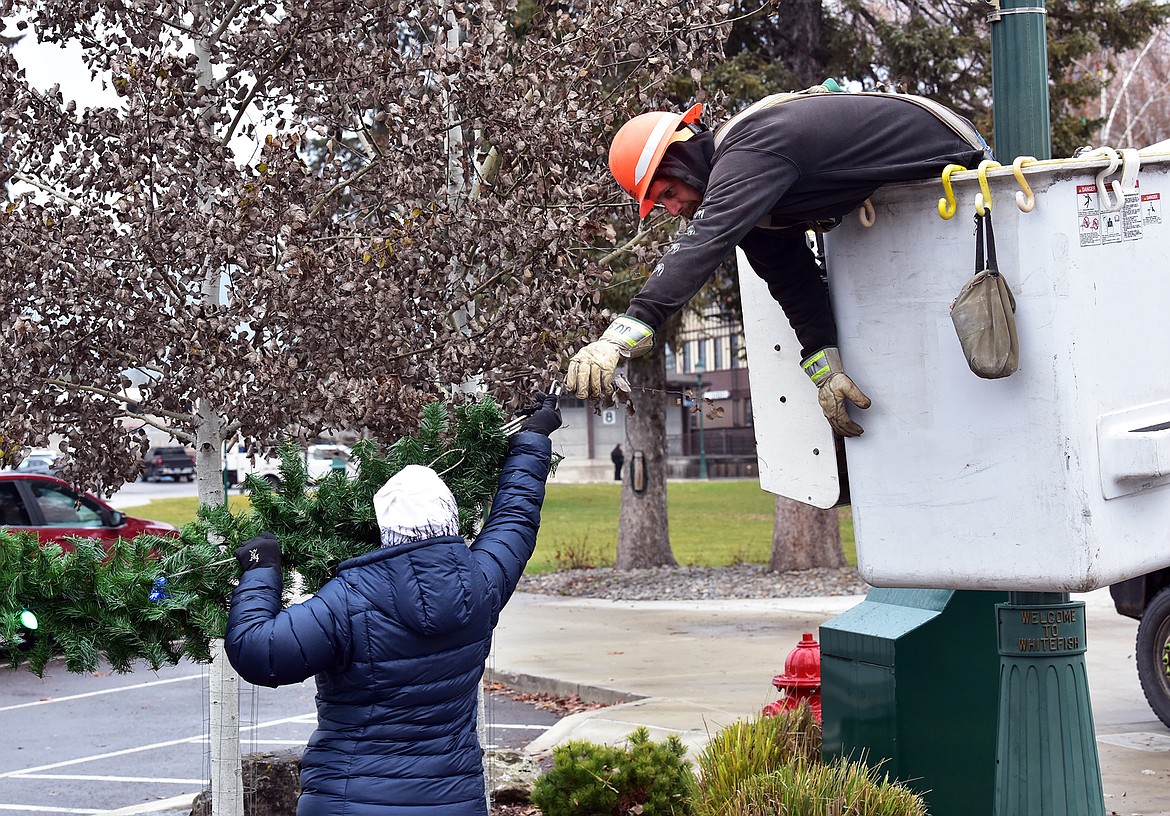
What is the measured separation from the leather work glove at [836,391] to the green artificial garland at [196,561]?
98 cm

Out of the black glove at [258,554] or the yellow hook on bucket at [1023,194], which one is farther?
the black glove at [258,554]

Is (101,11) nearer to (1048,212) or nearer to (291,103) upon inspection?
(291,103)

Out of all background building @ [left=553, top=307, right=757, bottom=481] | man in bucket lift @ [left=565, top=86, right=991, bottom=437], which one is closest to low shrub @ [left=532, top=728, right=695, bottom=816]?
man in bucket lift @ [left=565, top=86, right=991, bottom=437]

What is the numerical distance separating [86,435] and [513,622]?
8655mm

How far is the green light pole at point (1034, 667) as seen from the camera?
333 cm

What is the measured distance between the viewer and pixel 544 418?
3727mm

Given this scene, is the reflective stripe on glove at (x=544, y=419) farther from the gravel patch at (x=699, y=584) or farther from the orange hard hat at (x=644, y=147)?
the gravel patch at (x=699, y=584)

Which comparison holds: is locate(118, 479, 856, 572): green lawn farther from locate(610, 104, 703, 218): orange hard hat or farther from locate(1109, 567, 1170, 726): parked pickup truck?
locate(610, 104, 703, 218): orange hard hat

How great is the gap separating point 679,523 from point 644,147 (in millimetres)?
24492

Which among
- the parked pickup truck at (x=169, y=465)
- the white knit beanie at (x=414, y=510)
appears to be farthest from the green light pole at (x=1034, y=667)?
the parked pickup truck at (x=169, y=465)

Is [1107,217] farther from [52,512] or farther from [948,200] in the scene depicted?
[52,512]

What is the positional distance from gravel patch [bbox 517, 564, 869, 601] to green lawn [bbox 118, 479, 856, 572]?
1280mm

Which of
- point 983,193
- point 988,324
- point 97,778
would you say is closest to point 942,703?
point 988,324

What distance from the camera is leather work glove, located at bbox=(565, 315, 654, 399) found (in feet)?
8.72
